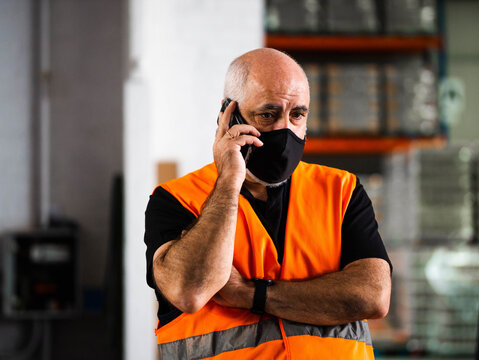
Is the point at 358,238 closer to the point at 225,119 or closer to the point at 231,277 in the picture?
the point at 231,277

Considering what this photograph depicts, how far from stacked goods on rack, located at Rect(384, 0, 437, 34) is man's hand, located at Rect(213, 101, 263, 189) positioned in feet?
14.6

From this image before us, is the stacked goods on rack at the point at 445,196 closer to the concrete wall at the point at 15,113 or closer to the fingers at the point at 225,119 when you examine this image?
the concrete wall at the point at 15,113

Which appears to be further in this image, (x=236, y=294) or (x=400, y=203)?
(x=400, y=203)

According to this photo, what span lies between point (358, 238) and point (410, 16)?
177 inches

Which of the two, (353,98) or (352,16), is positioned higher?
(352,16)

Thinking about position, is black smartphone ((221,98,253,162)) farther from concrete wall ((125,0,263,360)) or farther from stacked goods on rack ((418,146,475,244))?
stacked goods on rack ((418,146,475,244))

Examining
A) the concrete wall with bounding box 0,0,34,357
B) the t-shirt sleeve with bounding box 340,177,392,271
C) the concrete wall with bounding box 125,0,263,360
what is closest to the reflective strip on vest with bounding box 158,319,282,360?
the t-shirt sleeve with bounding box 340,177,392,271

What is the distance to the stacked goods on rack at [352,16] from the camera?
5.31m

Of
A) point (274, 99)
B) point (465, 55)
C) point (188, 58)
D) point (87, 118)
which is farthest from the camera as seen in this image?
point (465, 55)

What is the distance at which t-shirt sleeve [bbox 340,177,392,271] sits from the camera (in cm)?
152

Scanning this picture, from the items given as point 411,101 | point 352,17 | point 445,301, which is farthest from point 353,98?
point 445,301

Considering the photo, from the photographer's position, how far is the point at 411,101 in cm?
534

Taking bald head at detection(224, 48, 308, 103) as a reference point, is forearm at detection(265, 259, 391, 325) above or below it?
below

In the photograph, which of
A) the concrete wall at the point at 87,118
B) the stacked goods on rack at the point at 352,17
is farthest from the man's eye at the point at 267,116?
the concrete wall at the point at 87,118
